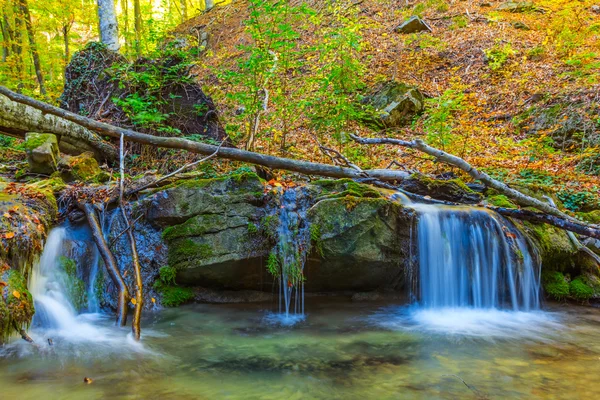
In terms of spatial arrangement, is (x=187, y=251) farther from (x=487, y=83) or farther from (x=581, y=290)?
(x=487, y=83)

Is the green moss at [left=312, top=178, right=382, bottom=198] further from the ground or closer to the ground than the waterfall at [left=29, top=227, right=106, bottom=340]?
further from the ground

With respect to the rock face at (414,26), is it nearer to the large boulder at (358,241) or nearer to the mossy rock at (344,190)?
the mossy rock at (344,190)

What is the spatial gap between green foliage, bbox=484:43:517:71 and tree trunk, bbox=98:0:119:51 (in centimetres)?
1157

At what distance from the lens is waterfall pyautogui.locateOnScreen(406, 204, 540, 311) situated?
5258 mm

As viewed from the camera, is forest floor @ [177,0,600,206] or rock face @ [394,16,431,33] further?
rock face @ [394,16,431,33]

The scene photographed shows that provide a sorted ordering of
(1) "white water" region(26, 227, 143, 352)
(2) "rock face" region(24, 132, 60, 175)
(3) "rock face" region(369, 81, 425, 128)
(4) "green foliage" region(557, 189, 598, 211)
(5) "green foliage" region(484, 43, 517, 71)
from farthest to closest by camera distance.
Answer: (5) "green foliage" region(484, 43, 517, 71) < (3) "rock face" region(369, 81, 425, 128) < (4) "green foliage" region(557, 189, 598, 211) < (2) "rock face" region(24, 132, 60, 175) < (1) "white water" region(26, 227, 143, 352)

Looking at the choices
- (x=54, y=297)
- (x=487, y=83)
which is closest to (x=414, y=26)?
(x=487, y=83)

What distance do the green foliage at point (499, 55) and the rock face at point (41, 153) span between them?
42.1ft

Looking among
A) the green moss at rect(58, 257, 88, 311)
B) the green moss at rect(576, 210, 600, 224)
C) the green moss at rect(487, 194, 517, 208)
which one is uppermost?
the green moss at rect(487, 194, 517, 208)

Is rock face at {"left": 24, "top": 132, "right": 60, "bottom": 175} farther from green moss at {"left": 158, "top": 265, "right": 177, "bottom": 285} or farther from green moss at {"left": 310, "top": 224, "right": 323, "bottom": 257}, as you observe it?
green moss at {"left": 310, "top": 224, "right": 323, "bottom": 257}

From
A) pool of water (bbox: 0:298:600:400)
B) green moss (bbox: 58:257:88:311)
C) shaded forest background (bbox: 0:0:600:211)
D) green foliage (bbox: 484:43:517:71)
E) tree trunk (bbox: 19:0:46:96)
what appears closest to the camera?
pool of water (bbox: 0:298:600:400)

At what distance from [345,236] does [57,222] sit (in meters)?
3.83

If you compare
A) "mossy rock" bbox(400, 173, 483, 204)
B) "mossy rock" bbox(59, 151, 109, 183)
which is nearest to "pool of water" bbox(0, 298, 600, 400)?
"mossy rock" bbox(400, 173, 483, 204)

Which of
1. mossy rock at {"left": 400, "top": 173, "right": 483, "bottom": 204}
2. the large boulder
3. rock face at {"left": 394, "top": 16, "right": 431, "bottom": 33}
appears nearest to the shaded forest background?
rock face at {"left": 394, "top": 16, "right": 431, "bottom": 33}
